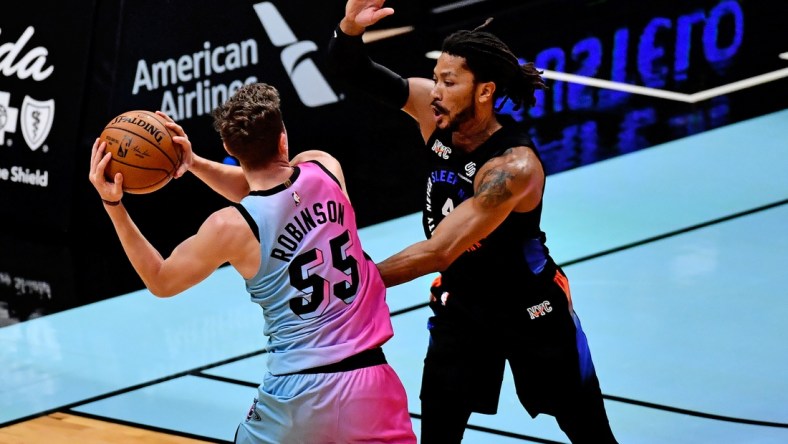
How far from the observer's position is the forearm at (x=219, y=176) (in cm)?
577

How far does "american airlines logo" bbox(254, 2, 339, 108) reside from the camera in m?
10.5

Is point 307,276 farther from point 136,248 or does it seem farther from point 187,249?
point 136,248

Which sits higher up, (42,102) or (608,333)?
(42,102)

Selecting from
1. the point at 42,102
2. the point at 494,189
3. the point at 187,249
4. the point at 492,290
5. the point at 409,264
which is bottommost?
the point at 492,290

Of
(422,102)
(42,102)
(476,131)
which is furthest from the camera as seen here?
(42,102)

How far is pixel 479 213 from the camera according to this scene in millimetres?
5488

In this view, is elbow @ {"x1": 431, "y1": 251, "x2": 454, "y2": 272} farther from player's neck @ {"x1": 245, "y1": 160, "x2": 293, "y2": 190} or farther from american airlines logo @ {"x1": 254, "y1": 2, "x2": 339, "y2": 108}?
american airlines logo @ {"x1": 254, "y1": 2, "x2": 339, "y2": 108}

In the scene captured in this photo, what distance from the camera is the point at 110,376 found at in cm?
803

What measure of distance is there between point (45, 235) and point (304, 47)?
2.18 meters

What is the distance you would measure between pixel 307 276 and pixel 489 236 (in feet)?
3.36

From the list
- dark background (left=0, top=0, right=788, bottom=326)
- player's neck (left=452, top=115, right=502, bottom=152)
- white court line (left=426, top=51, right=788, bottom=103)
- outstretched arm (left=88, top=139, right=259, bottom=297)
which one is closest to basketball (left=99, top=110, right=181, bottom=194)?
outstretched arm (left=88, top=139, right=259, bottom=297)

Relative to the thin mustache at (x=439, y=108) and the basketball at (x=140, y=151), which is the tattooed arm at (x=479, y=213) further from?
the basketball at (x=140, y=151)

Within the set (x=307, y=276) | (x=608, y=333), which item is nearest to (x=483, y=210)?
(x=307, y=276)

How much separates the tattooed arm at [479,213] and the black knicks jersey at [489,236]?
80mm
